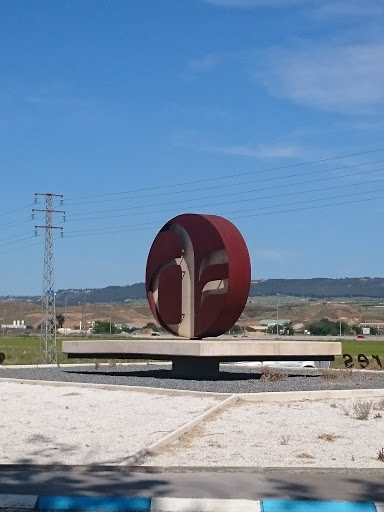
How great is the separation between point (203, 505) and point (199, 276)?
18.1m

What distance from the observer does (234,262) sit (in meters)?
26.0

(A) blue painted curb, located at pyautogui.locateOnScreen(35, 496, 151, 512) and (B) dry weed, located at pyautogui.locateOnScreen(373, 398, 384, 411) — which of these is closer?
(A) blue painted curb, located at pyautogui.locateOnScreen(35, 496, 151, 512)

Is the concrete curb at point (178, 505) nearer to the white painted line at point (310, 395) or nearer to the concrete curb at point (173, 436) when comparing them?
the concrete curb at point (173, 436)

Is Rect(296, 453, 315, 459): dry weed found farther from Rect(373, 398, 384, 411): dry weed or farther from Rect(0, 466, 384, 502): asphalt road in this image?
Rect(373, 398, 384, 411): dry weed

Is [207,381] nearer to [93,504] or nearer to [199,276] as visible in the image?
[199,276]

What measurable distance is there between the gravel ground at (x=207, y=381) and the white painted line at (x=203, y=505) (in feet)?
43.3

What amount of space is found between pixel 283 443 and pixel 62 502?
5.42m

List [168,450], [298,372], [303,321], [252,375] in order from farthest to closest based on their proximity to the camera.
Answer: [303,321], [298,372], [252,375], [168,450]

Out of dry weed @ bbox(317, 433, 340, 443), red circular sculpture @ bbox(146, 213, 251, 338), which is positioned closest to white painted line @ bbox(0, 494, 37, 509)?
dry weed @ bbox(317, 433, 340, 443)

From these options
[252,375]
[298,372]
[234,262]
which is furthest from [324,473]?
[298,372]

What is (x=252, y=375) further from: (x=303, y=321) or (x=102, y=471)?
(x=303, y=321)

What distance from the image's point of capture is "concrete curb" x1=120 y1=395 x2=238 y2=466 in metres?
11.9

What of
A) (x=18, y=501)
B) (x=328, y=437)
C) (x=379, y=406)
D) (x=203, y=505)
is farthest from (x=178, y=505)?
(x=379, y=406)

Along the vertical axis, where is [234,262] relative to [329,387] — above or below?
above
